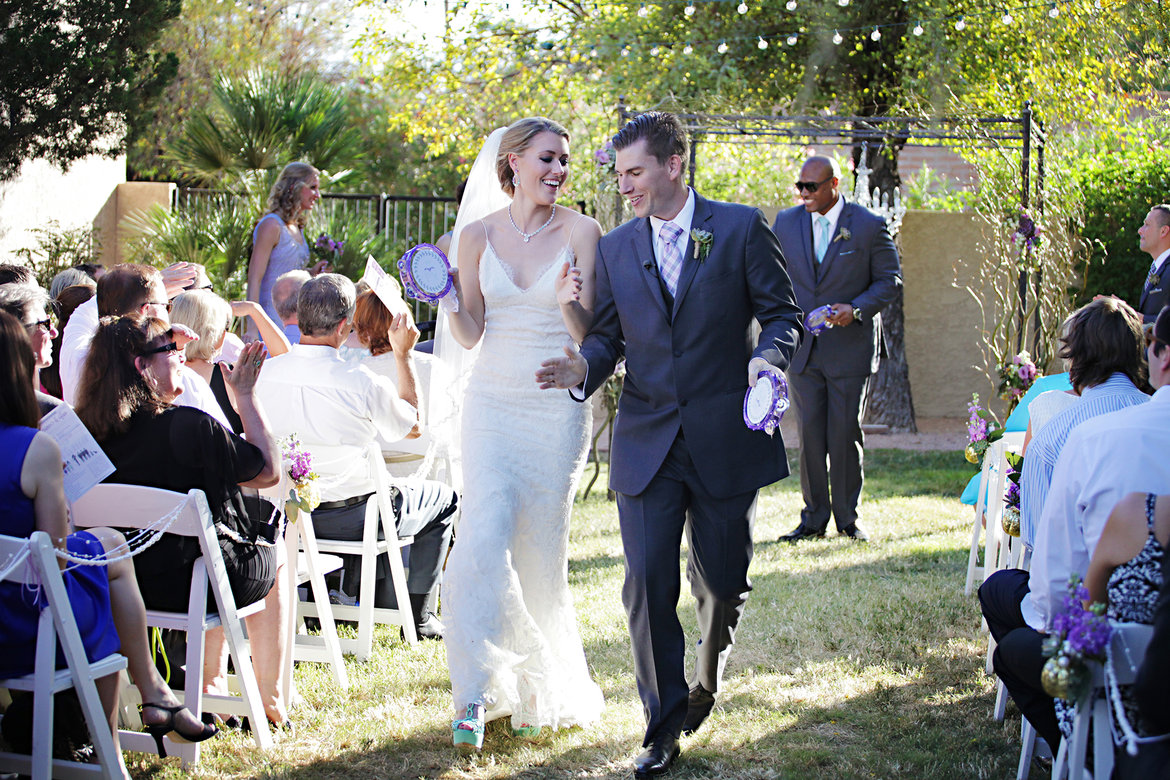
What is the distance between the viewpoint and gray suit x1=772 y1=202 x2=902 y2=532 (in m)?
6.99

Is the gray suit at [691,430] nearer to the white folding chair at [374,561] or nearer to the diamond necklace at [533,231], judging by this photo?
the diamond necklace at [533,231]

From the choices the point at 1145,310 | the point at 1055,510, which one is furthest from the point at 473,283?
the point at 1145,310

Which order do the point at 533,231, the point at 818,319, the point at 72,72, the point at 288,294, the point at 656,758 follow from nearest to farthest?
1. the point at 656,758
2. the point at 533,231
3. the point at 288,294
4. the point at 818,319
5. the point at 72,72

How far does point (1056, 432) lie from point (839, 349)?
3.42 m

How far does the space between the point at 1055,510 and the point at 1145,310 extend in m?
4.52

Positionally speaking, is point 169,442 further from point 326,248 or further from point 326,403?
point 326,248

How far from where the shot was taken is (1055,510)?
9.33 ft

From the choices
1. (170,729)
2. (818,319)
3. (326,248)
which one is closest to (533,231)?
(170,729)

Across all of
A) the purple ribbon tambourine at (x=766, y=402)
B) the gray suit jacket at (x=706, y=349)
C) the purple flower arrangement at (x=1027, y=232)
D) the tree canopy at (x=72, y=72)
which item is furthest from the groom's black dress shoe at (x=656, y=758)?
the purple flower arrangement at (x=1027, y=232)

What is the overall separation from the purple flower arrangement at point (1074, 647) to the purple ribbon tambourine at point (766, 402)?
1.04 metres

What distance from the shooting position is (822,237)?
23.3 feet

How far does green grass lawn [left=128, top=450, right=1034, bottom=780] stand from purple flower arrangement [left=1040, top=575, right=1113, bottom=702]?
1.23m

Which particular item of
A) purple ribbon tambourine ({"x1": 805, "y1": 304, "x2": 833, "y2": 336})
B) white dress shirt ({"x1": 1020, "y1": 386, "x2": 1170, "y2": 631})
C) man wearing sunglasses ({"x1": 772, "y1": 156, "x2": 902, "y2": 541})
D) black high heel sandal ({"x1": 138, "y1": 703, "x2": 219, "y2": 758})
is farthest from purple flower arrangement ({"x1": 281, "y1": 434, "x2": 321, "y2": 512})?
man wearing sunglasses ({"x1": 772, "y1": 156, "x2": 902, "y2": 541})

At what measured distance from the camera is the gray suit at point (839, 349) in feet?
22.9
